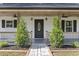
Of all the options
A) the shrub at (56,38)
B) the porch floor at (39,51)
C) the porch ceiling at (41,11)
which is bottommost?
the porch floor at (39,51)

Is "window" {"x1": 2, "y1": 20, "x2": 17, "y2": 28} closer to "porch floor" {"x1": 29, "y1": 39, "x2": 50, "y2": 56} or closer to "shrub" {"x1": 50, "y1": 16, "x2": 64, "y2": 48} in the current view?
"porch floor" {"x1": 29, "y1": 39, "x2": 50, "y2": 56}

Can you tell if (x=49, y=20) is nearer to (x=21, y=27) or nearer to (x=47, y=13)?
(x=47, y=13)

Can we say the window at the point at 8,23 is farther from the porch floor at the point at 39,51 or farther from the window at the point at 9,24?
the porch floor at the point at 39,51

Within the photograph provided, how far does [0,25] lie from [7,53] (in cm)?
1010

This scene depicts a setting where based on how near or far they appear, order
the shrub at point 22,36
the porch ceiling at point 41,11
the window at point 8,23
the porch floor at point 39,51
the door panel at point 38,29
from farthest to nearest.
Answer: the door panel at point 38,29 < the window at point 8,23 < the porch ceiling at point 41,11 < the shrub at point 22,36 < the porch floor at point 39,51

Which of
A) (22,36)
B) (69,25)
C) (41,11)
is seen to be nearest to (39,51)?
(22,36)

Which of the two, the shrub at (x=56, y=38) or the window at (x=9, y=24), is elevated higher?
the window at (x=9, y=24)

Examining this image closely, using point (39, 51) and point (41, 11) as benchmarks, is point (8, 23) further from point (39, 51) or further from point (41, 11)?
point (39, 51)

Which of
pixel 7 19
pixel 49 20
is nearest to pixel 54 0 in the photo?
pixel 49 20

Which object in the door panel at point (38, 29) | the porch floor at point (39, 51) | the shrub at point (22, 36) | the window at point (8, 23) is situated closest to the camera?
the porch floor at point (39, 51)

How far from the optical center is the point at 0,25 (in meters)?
25.5

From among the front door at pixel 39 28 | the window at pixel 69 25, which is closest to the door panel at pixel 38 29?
the front door at pixel 39 28

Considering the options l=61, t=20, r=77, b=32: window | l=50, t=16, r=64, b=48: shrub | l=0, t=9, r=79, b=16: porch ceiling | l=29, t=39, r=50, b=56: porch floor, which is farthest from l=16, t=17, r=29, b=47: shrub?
l=61, t=20, r=77, b=32: window

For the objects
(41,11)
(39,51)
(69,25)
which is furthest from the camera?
(69,25)
